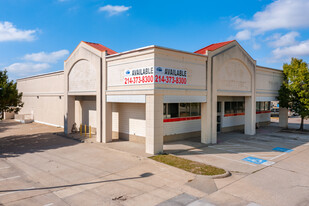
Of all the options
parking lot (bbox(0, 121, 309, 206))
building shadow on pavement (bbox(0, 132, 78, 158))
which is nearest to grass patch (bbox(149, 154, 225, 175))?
parking lot (bbox(0, 121, 309, 206))

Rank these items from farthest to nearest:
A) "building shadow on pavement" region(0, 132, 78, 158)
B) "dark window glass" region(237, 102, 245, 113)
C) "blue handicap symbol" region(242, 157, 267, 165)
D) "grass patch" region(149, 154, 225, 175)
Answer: "dark window glass" region(237, 102, 245, 113), "building shadow on pavement" region(0, 132, 78, 158), "blue handicap symbol" region(242, 157, 267, 165), "grass patch" region(149, 154, 225, 175)

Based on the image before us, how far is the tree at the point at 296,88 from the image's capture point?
23406mm

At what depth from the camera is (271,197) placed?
860 centimetres

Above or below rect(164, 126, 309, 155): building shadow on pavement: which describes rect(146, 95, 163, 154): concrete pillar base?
above

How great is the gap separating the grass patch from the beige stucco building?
106cm

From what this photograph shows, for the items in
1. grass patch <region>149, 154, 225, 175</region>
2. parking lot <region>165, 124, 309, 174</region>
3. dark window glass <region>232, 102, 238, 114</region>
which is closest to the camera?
grass patch <region>149, 154, 225, 175</region>

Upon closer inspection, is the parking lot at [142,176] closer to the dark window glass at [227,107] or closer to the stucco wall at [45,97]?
the dark window glass at [227,107]

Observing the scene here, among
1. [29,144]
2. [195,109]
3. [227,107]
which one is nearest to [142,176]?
[195,109]

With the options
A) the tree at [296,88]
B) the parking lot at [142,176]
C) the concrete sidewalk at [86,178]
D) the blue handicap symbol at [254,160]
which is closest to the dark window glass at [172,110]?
the parking lot at [142,176]

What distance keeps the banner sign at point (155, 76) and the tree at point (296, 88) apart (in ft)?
51.5

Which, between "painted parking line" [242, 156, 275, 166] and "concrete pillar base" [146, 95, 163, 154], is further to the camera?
"concrete pillar base" [146, 95, 163, 154]

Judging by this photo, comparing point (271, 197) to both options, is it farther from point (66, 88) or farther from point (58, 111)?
point (58, 111)

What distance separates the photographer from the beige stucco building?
14.5m

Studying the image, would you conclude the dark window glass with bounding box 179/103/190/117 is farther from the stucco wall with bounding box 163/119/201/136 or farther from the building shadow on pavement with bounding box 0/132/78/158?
the building shadow on pavement with bounding box 0/132/78/158
